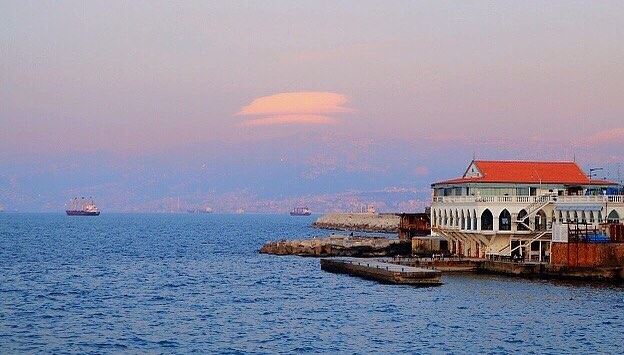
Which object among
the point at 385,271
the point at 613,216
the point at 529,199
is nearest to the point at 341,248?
the point at 529,199

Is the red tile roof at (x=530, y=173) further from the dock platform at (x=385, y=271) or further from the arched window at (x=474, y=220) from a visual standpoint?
the dock platform at (x=385, y=271)

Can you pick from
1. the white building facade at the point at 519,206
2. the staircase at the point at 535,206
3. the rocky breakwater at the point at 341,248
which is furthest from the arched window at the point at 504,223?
the rocky breakwater at the point at 341,248

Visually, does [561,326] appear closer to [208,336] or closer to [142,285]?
[208,336]

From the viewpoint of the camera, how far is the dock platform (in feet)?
232

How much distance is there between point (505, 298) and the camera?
207ft

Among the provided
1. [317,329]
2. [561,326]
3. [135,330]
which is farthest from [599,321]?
[135,330]

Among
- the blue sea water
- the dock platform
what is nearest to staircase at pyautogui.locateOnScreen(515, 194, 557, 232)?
the blue sea water

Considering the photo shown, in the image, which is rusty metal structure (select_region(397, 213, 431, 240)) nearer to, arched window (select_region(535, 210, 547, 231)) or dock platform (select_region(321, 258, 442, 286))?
dock platform (select_region(321, 258, 442, 286))

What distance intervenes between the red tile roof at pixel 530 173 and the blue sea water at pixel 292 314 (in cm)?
1341

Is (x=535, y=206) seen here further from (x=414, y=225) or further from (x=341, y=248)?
(x=341, y=248)

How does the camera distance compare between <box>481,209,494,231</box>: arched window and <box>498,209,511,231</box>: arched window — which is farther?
<box>481,209,494,231</box>: arched window

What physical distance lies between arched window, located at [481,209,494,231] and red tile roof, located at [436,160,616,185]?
3.23 metres

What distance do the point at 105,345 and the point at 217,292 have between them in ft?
79.4

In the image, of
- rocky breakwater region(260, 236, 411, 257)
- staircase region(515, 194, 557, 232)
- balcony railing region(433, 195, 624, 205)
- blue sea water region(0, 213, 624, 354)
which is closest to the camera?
blue sea water region(0, 213, 624, 354)
